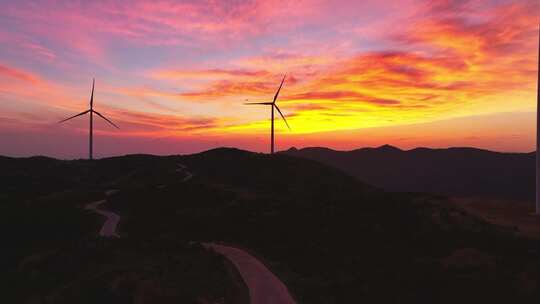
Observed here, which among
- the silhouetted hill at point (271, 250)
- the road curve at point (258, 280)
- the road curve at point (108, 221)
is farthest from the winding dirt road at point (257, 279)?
the road curve at point (108, 221)

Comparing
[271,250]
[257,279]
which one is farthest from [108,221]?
[257,279]

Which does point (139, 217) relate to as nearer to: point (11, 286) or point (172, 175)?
point (11, 286)

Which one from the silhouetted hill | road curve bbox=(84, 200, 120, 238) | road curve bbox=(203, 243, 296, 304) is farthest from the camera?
road curve bbox=(84, 200, 120, 238)

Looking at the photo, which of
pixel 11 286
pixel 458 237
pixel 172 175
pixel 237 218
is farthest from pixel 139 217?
pixel 172 175

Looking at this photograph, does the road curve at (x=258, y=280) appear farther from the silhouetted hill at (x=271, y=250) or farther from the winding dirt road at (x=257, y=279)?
the silhouetted hill at (x=271, y=250)

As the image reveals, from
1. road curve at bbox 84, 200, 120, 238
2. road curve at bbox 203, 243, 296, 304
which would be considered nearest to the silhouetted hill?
road curve at bbox 203, 243, 296, 304

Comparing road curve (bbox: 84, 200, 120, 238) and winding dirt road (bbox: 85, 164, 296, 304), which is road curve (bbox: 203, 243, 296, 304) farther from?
road curve (bbox: 84, 200, 120, 238)
